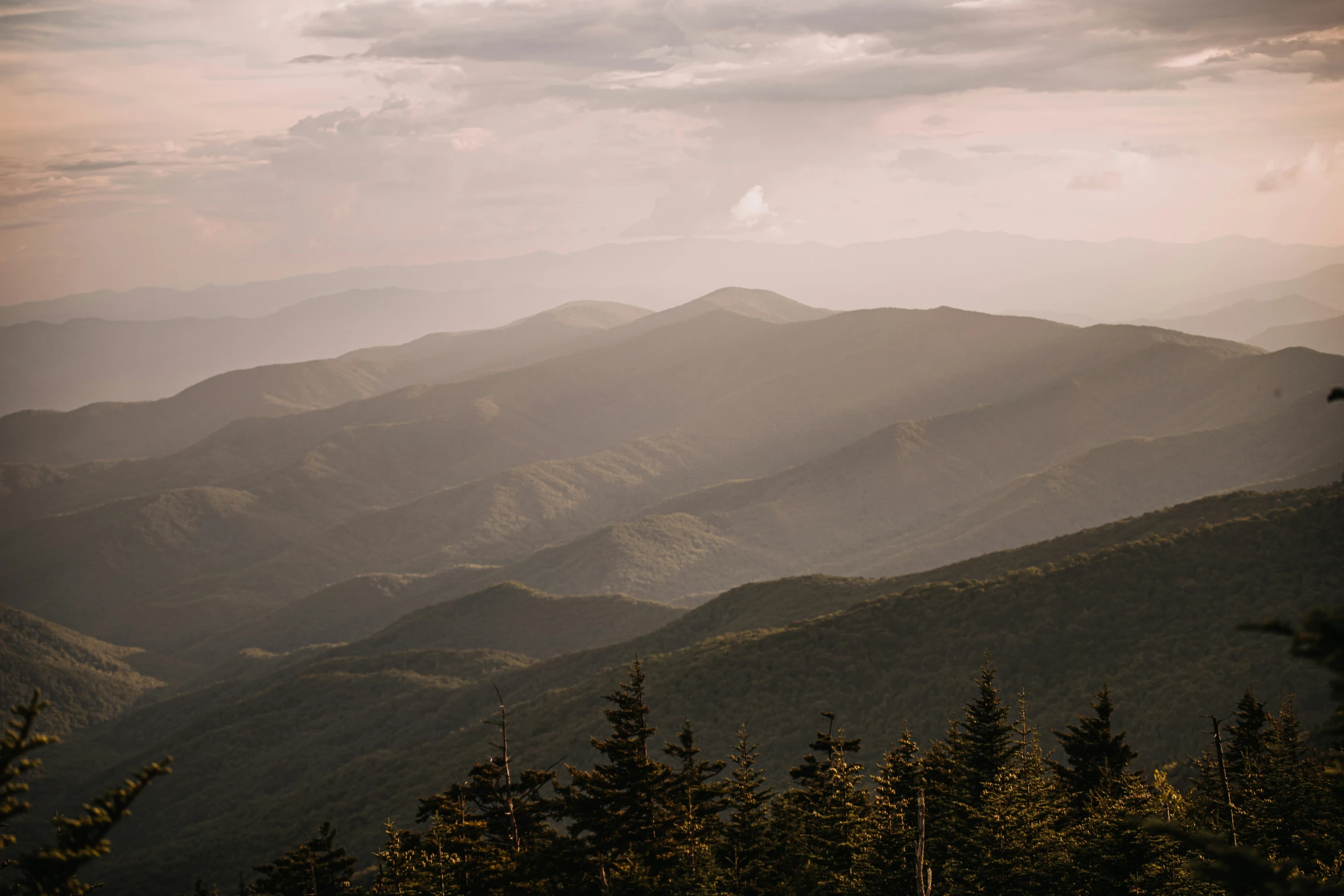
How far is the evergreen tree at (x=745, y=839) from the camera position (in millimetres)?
38031

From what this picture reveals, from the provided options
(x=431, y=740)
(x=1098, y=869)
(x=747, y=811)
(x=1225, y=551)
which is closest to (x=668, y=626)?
(x=431, y=740)

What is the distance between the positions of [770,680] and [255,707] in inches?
4851

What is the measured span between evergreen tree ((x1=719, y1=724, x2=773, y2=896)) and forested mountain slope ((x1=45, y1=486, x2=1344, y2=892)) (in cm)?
5103

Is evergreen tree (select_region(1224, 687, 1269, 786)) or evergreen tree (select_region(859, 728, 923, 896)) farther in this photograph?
evergreen tree (select_region(1224, 687, 1269, 786))

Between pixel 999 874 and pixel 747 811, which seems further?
pixel 747 811

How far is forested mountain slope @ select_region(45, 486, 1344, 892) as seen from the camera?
310 feet

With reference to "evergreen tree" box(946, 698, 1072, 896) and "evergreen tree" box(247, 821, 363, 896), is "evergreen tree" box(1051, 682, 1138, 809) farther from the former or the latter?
"evergreen tree" box(247, 821, 363, 896)

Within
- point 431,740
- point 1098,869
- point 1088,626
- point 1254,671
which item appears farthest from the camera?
point 431,740

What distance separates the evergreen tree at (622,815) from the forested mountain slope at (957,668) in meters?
58.1

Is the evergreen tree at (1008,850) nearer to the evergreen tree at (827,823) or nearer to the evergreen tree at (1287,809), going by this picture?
the evergreen tree at (827,823)

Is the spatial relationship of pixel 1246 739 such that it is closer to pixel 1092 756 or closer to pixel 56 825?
pixel 1092 756

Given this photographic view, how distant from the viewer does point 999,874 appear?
33.6 metres

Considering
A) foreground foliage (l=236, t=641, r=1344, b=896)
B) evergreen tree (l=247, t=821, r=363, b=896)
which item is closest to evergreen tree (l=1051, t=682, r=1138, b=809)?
foreground foliage (l=236, t=641, r=1344, b=896)

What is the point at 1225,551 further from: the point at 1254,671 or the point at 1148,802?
the point at 1148,802
